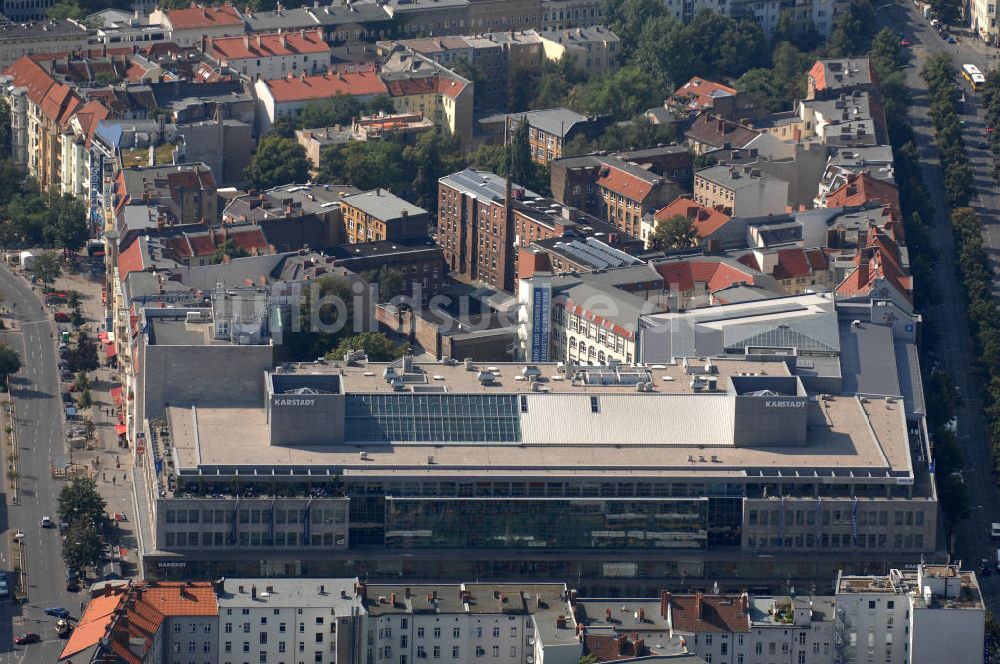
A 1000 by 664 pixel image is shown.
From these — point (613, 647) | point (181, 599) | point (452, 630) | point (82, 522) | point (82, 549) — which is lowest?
point (82, 549)

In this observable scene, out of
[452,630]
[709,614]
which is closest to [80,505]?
[452,630]

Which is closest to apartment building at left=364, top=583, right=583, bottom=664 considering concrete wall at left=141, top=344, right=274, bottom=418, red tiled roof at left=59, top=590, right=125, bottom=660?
red tiled roof at left=59, top=590, right=125, bottom=660

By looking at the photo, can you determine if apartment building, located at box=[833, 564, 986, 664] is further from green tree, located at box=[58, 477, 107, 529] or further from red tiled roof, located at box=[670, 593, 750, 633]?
green tree, located at box=[58, 477, 107, 529]

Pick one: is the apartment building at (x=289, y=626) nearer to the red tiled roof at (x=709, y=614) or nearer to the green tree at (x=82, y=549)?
the red tiled roof at (x=709, y=614)

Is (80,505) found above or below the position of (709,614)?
below

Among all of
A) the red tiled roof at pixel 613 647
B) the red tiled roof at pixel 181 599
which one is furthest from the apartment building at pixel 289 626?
the red tiled roof at pixel 613 647

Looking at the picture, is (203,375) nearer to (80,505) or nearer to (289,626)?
(80,505)
